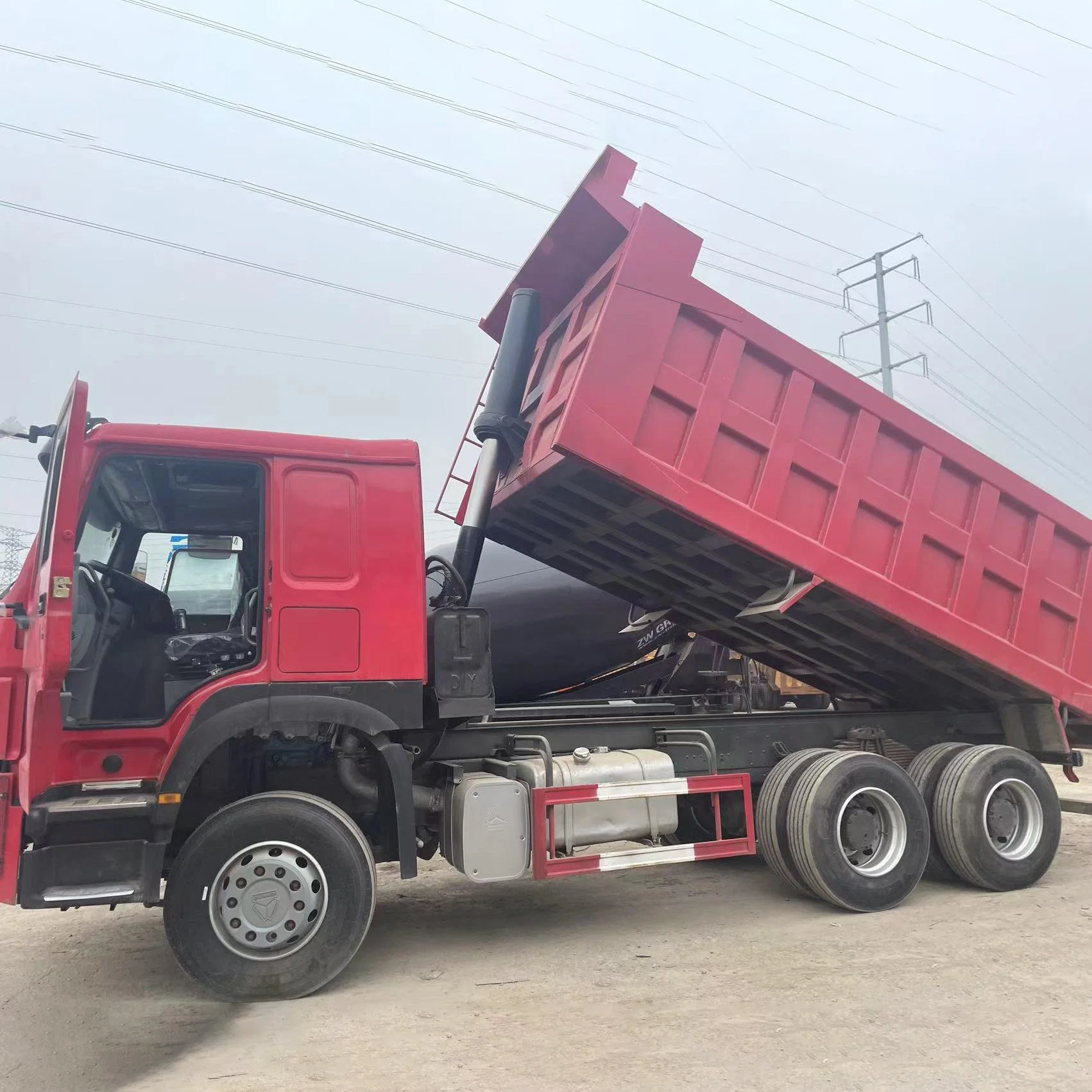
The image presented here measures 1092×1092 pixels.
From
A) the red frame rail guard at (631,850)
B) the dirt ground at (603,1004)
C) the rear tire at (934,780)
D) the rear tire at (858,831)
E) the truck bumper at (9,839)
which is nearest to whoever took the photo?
the dirt ground at (603,1004)

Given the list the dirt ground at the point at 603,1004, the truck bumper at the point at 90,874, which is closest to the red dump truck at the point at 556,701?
the truck bumper at the point at 90,874

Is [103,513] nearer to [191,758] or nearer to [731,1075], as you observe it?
[191,758]

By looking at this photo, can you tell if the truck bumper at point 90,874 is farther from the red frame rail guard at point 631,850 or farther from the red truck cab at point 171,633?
the red frame rail guard at point 631,850

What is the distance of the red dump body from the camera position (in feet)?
17.2

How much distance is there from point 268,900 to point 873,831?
383 centimetres

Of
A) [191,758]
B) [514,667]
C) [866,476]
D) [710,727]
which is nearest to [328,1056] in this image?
[191,758]

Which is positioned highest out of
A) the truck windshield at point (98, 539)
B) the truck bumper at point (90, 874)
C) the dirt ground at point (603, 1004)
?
the truck windshield at point (98, 539)

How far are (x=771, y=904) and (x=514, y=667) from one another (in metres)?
4.20

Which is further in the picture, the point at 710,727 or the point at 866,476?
the point at 710,727

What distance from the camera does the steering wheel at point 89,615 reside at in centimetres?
432

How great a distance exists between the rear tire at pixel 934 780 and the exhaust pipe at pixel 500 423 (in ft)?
11.5

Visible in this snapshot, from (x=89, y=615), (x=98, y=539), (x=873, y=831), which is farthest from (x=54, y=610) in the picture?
(x=873, y=831)

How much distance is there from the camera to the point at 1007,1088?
10.6 feet

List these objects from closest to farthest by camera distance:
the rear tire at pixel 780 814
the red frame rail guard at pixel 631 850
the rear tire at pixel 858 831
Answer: the red frame rail guard at pixel 631 850, the rear tire at pixel 858 831, the rear tire at pixel 780 814
